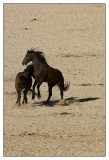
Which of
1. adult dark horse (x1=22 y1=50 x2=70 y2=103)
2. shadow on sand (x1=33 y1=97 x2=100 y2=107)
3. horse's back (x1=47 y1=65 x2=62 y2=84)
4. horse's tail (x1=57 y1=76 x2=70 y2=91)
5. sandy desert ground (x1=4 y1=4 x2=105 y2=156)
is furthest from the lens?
horse's tail (x1=57 y1=76 x2=70 y2=91)

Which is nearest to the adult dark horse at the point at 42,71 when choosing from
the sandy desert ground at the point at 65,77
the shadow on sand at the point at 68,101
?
the shadow on sand at the point at 68,101

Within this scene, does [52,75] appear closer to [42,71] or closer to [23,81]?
[42,71]

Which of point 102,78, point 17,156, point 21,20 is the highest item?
point 21,20

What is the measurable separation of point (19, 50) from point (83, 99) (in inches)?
312

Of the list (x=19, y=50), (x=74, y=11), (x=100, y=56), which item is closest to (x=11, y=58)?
(x=19, y=50)

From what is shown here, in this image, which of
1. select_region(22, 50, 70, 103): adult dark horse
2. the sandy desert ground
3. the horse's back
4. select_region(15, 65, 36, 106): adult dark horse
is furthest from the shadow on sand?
select_region(15, 65, 36, 106): adult dark horse

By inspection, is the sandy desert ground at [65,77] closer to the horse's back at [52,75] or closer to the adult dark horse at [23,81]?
the adult dark horse at [23,81]

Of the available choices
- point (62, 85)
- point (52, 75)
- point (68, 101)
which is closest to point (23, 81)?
point (52, 75)

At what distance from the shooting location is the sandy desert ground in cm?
1919

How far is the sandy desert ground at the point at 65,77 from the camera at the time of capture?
19.2 meters

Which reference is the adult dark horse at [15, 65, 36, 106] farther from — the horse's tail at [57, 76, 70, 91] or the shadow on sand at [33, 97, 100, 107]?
the horse's tail at [57, 76, 70, 91]

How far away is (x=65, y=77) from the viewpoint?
90.5 ft

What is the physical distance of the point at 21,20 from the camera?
36156 mm

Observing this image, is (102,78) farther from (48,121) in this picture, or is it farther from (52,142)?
(52,142)
